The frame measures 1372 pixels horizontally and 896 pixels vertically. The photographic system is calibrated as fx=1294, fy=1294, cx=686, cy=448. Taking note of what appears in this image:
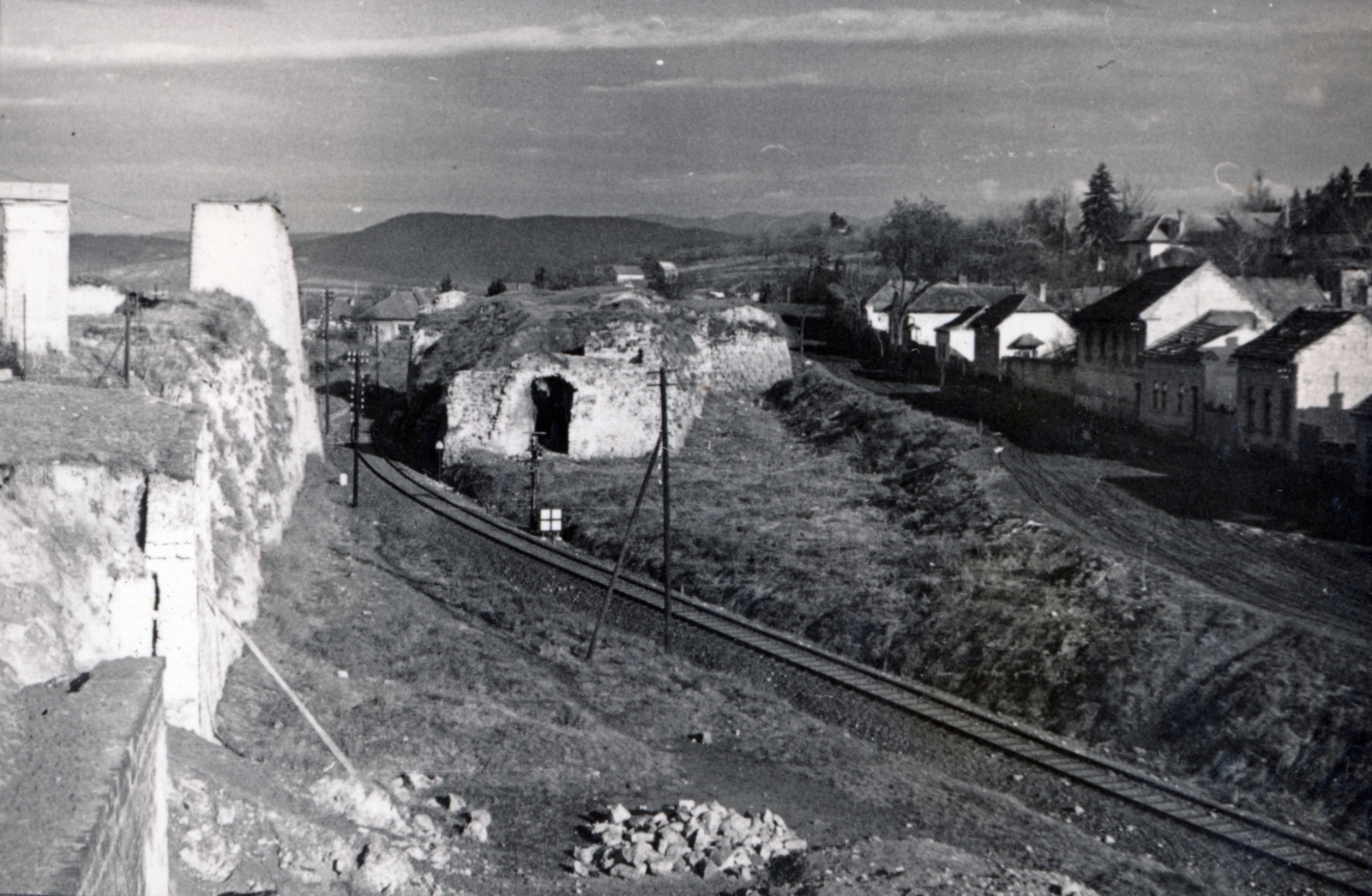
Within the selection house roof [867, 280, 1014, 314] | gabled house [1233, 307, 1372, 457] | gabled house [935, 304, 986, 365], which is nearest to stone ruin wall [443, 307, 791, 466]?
gabled house [1233, 307, 1372, 457]

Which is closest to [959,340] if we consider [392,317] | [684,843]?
[392,317]

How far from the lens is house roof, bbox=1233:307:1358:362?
2925 cm

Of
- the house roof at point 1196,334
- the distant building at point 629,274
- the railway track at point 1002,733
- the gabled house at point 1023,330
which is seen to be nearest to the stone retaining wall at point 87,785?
the railway track at point 1002,733

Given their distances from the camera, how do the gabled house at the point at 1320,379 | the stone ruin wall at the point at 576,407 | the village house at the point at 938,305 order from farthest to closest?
the village house at the point at 938,305 < the stone ruin wall at the point at 576,407 < the gabled house at the point at 1320,379

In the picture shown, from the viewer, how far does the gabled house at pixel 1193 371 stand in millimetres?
33969

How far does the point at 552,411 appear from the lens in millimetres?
37812

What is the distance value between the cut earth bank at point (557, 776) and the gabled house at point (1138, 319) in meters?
22.6

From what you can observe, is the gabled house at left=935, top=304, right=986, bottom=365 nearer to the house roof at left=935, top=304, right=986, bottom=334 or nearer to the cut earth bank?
the house roof at left=935, top=304, right=986, bottom=334

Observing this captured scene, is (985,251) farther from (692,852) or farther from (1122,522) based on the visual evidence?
(692,852)

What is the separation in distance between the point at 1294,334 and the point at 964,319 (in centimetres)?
2603

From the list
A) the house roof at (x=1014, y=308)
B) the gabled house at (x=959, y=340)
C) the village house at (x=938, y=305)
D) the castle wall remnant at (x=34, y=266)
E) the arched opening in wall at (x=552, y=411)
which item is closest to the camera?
the castle wall remnant at (x=34, y=266)

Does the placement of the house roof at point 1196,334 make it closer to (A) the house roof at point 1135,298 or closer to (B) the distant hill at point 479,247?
(A) the house roof at point 1135,298

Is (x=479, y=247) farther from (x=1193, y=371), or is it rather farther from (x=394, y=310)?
(x=1193, y=371)

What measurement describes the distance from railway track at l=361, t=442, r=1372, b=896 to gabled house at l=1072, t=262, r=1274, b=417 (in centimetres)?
1966
